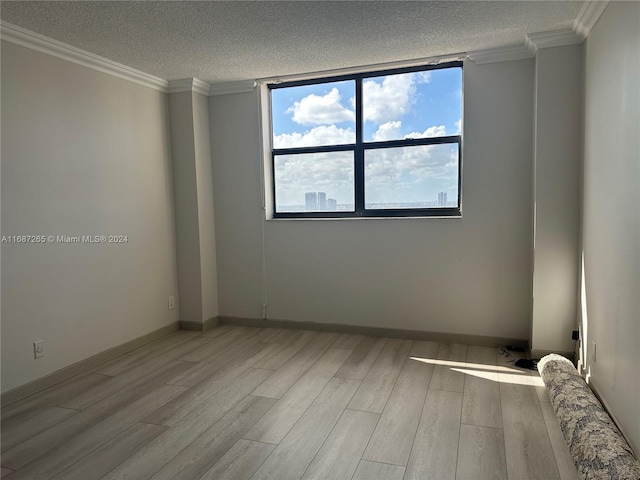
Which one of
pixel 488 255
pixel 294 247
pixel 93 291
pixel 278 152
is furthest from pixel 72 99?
pixel 488 255

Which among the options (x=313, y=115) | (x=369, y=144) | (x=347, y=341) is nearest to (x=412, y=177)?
(x=369, y=144)

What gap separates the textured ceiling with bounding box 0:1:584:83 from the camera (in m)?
2.64

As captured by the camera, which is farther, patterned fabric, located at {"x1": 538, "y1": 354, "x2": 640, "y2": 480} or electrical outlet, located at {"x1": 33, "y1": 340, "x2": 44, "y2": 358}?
electrical outlet, located at {"x1": 33, "y1": 340, "x2": 44, "y2": 358}

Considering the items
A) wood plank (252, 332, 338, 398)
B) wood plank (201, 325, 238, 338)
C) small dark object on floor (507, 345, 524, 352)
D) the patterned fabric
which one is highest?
the patterned fabric

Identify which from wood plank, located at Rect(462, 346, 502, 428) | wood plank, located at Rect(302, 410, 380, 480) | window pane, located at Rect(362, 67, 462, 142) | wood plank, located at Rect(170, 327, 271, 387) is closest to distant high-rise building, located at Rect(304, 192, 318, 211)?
window pane, located at Rect(362, 67, 462, 142)

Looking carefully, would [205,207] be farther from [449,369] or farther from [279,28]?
[449,369]

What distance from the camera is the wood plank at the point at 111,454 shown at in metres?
2.09

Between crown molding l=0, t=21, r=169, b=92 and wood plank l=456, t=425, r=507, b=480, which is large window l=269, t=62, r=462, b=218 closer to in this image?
crown molding l=0, t=21, r=169, b=92

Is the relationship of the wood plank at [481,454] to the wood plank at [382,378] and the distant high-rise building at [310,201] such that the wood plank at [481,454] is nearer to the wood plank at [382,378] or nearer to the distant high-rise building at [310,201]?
the wood plank at [382,378]

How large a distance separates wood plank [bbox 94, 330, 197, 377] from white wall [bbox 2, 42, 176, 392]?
14 cm

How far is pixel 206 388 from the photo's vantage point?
3029 millimetres

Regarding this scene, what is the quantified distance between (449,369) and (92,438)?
237 cm

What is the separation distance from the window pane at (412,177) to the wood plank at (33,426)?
9.36 feet

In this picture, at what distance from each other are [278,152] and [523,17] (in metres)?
2.39
